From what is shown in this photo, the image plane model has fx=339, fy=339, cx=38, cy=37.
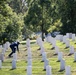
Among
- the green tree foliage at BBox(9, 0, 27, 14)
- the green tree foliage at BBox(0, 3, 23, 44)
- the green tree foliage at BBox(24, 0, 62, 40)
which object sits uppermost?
the green tree foliage at BBox(9, 0, 27, 14)

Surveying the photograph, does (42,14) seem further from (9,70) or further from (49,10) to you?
(9,70)

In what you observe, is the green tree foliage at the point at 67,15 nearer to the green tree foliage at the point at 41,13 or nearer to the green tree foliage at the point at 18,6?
the green tree foliage at the point at 41,13

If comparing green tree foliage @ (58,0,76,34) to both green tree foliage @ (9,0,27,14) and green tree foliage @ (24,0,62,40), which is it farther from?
green tree foliage @ (9,0,27,14)

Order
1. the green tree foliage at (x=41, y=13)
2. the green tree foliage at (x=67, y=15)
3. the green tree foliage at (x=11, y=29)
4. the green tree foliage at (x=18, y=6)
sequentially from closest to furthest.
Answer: the green tree foliage at (x=67, y=15), the green tree foliage at (x=11, y=29), the green tree foliage at (x=41, y=13), the green tree foliage at (x=18, y=6)

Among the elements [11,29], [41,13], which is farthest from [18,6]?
[11,29]

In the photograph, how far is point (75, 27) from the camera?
45125 millimetres

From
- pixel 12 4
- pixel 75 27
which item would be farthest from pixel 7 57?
pixel 12 4

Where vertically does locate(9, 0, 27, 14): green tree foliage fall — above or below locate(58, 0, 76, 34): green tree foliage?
above

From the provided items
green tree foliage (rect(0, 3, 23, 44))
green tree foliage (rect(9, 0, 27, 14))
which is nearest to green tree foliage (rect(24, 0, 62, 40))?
green tree foliage (rect(0, 3, 23, 44))

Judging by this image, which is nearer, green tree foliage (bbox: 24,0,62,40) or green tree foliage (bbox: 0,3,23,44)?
green tree foliage (bbox: 0,3,23,44)

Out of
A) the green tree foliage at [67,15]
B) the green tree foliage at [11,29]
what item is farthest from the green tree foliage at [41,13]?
the green tree foliage at [67,15]

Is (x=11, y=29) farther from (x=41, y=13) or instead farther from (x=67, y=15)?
(x=67, y=15)

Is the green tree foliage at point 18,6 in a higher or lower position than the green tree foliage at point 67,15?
higher

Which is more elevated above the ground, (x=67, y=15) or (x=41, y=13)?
(x=41, y=13)
